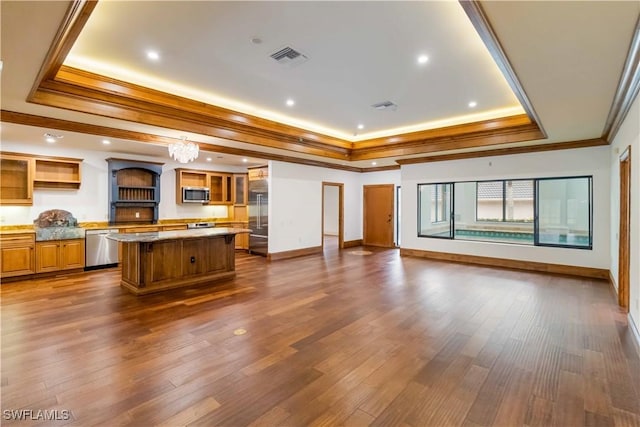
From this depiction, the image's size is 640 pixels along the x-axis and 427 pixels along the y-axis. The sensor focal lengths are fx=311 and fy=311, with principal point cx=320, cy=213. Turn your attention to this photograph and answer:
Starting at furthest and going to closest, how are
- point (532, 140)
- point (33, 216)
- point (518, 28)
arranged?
point (33, 216) → point (532, 140) → point (518, 28)

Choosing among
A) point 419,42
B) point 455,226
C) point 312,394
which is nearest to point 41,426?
point 312,394

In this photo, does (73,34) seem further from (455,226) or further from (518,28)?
(455,226)

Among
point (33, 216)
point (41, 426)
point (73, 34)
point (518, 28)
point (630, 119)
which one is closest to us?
point (41, 426)

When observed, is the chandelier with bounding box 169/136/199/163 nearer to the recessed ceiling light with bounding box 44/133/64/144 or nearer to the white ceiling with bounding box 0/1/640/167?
the white ceiling with bounding box 0/1/640/167

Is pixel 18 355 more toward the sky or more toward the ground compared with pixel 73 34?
more toward the ground

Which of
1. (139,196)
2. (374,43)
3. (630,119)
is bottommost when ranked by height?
(139,196)

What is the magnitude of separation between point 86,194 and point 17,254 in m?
1.72

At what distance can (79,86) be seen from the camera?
148 inches

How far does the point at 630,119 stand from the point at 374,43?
317 cm

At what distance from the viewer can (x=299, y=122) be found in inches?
246

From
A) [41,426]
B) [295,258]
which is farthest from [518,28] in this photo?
[295,258]

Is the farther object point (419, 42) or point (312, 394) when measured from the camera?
point (419, 42)

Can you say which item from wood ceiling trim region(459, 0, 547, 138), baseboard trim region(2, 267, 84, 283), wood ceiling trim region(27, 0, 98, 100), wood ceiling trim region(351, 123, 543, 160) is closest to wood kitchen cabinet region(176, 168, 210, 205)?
baseboard trim region(2, 267, 84, 283)

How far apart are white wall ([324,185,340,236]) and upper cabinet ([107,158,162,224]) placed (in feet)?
23.5
